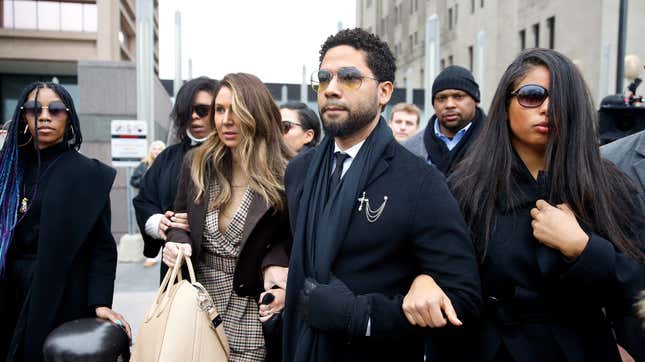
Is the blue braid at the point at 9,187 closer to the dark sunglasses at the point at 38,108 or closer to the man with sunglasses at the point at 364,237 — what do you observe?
the dark sunglasses at the point at 38,108

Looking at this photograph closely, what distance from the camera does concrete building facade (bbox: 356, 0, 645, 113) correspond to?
23578 millimetres

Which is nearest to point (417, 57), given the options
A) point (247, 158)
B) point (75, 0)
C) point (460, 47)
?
point (460, 47)

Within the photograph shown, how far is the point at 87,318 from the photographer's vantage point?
3.02 metres

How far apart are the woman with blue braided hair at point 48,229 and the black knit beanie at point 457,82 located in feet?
8.66

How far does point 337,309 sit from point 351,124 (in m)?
0.74

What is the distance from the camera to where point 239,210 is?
9.94ft

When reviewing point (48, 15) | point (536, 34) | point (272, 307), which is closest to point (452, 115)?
point (272, 307)

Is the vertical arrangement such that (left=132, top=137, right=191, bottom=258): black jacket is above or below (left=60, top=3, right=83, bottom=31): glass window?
below

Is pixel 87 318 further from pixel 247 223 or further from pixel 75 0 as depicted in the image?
pixel 75 0

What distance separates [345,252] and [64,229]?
1674 mm

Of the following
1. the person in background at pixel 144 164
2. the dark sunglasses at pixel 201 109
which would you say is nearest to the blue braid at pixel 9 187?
the dark sunglasses at pixel 201 109

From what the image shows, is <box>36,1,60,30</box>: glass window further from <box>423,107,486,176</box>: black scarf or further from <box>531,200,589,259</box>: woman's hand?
<box>531,200,589,259</box>: woman's hand

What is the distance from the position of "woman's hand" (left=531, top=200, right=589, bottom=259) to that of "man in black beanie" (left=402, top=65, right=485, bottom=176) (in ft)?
7.65

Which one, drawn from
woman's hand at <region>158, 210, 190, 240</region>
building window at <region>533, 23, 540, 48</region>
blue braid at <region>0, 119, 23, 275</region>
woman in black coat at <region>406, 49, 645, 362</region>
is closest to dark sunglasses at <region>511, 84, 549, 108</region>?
woman in black coat at <region>406, 49, 645, 362</region>
